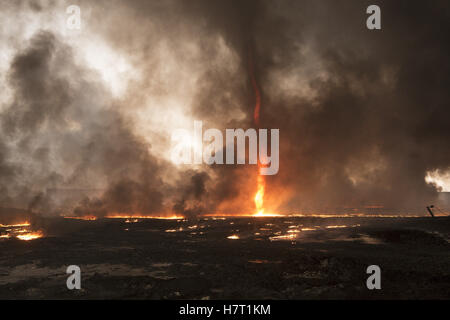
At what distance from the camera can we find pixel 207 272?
17594mm

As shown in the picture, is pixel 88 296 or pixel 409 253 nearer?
pixel 88 296

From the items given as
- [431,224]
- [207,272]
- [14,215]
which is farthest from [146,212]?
[207,272]

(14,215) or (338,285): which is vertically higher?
(338,285)

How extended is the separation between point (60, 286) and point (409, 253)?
2359 centimetres

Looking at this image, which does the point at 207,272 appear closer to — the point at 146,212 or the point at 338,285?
the point at 338,285

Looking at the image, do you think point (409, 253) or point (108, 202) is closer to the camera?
point (409, 253)
